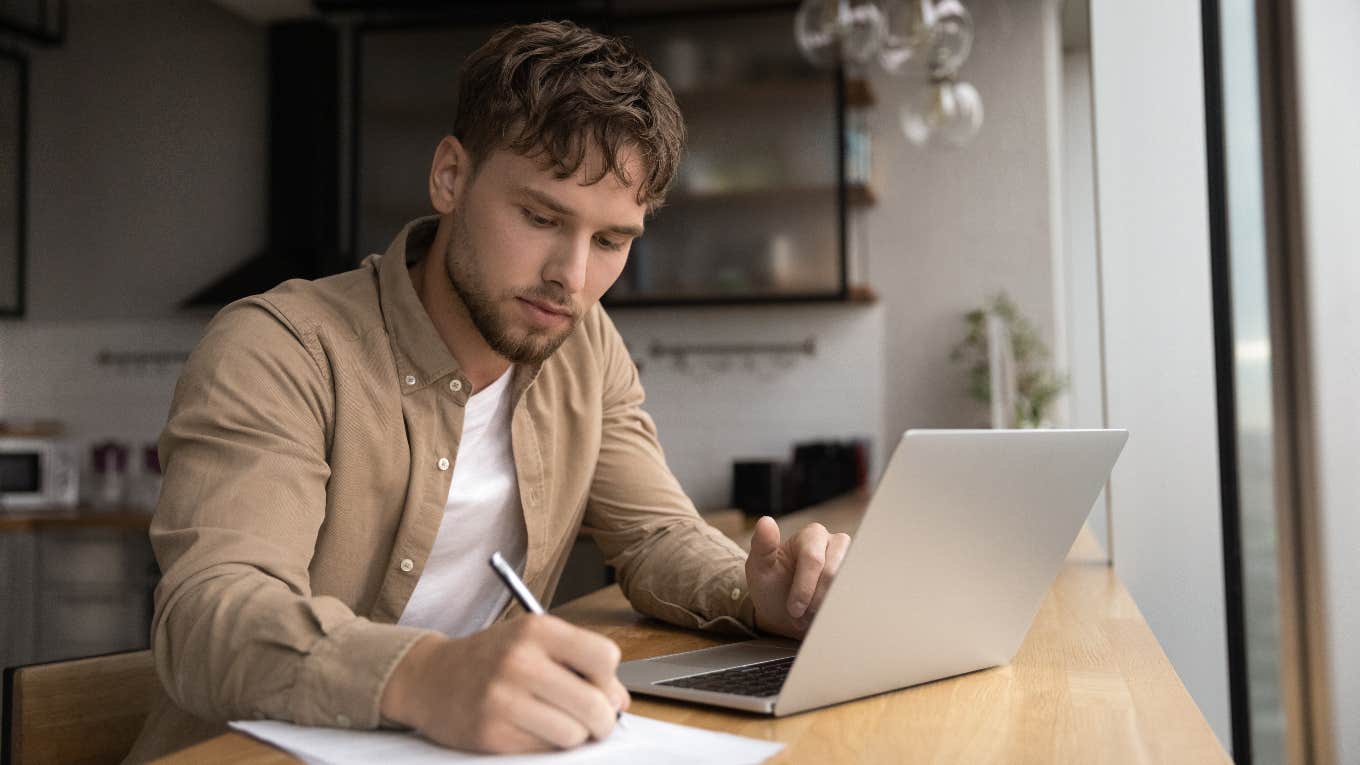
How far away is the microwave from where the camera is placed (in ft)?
12.8

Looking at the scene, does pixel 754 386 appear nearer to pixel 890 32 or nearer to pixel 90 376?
pixel 890 32

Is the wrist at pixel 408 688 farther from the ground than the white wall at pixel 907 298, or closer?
closer

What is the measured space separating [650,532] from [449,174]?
1.62 feet

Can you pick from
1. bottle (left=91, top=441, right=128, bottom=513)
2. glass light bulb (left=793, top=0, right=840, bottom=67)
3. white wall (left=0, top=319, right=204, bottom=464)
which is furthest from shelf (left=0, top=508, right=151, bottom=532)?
glass light bulb (left=793, top=0, right=840, bottom=67)

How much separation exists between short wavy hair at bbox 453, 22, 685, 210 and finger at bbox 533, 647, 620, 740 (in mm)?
584

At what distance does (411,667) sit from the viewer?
76 centimetres

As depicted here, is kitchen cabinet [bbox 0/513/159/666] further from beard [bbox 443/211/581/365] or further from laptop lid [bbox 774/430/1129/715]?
laptop lid [bbox 774/430/1129/715]

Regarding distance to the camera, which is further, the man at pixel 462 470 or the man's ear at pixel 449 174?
the man's ear at pixel 449 174

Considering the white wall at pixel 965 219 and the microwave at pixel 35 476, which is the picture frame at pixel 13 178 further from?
the white wall at pixel 965 219

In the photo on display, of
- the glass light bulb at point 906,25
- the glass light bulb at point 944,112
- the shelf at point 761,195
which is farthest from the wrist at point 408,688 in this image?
the shelf at point 761,195

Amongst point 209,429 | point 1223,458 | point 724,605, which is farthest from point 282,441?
point 1223,458

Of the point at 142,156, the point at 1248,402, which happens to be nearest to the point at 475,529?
the point at 1248,402

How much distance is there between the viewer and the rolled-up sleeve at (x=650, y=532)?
1.23m

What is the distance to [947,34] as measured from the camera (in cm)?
257
